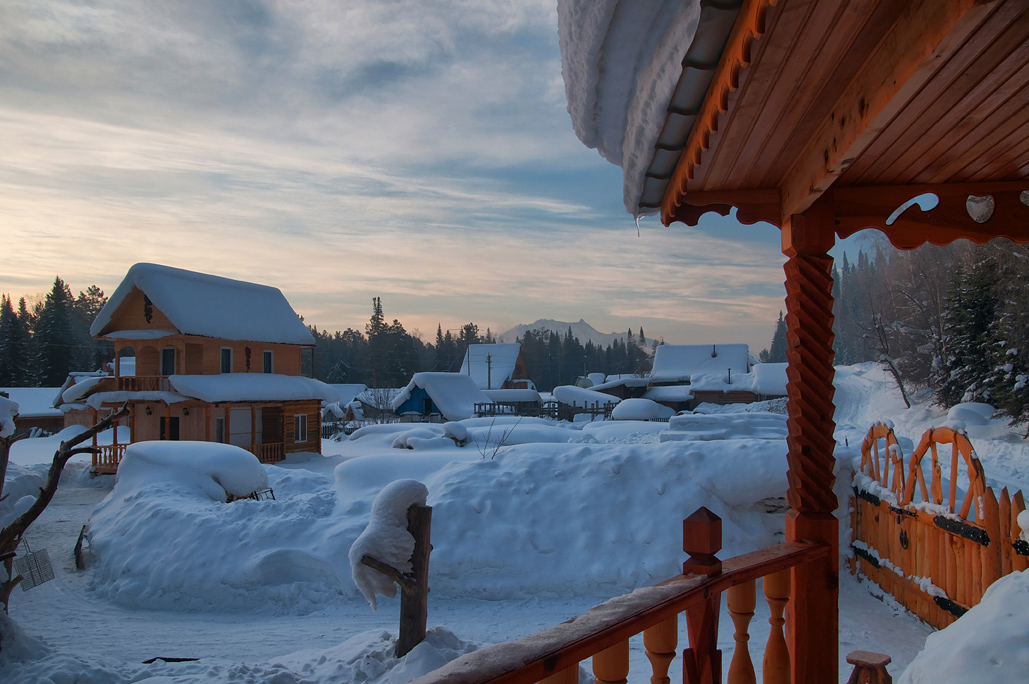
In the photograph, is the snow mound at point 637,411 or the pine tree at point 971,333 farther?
the snow mound at point 637,411

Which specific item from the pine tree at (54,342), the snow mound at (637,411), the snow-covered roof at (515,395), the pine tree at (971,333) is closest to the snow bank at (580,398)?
the snow-covered roof at (515,395)

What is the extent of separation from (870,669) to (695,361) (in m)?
48.5

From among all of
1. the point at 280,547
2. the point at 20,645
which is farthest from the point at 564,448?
the point at 20,645

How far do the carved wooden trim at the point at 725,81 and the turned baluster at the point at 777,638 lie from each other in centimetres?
204

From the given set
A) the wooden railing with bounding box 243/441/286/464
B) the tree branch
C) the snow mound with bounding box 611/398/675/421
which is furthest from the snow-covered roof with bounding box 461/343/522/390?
the tree branch

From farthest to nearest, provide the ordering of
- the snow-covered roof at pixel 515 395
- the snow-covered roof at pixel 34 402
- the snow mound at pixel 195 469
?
the snow-covered roof at pixel 515 395 → the snow-covered roof at pixel 34 402 → the snow mound at pixel 195 469

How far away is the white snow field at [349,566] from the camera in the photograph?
695cm

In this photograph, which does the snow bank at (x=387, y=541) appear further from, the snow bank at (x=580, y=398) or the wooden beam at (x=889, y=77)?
the snow bank at (x=580, y=398)

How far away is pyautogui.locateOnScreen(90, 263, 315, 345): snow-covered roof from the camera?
2344cm

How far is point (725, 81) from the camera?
2225 mm

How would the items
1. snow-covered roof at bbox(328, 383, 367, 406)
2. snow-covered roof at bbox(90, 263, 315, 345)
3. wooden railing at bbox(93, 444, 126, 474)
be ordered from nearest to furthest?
wooden railing at bbox(93, 444, 126, 474) → snow-covered roof at bbox(90, 263, 315, 345) → snow-covered roof at bbox(328, 383, 367, 406)

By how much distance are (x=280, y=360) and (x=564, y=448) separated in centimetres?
1911

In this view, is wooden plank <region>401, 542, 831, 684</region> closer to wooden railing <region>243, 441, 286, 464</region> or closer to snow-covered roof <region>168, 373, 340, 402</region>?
snow-covered roof <region>168, 373, 340, 402</region>

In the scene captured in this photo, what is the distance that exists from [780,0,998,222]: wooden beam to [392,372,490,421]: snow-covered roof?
35.6 m
